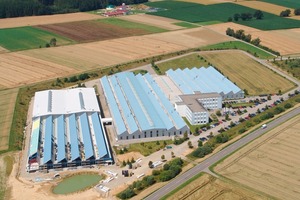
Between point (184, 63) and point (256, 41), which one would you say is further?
point (256, 41)

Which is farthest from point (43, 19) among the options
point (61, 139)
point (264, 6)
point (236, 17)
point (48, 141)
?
point (48, 141)

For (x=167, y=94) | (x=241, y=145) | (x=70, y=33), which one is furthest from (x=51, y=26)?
(x=241, y=145)

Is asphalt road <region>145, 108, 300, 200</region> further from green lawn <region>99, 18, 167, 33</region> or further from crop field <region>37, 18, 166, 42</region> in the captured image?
green lawn <region>99, 18, 167, 33</region>

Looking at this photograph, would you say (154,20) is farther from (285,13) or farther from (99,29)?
(285,13)

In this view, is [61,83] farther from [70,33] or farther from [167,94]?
[70,33]

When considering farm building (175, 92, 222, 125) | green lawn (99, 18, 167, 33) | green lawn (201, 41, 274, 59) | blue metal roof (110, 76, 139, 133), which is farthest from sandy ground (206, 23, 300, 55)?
blue metal roof (110, 76, 139, 133)

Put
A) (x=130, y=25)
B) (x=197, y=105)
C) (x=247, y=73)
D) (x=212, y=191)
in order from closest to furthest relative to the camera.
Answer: (x=212, y=191) → (x=197, y=105) → (x=247, y=73) → (x=130, y=25)
